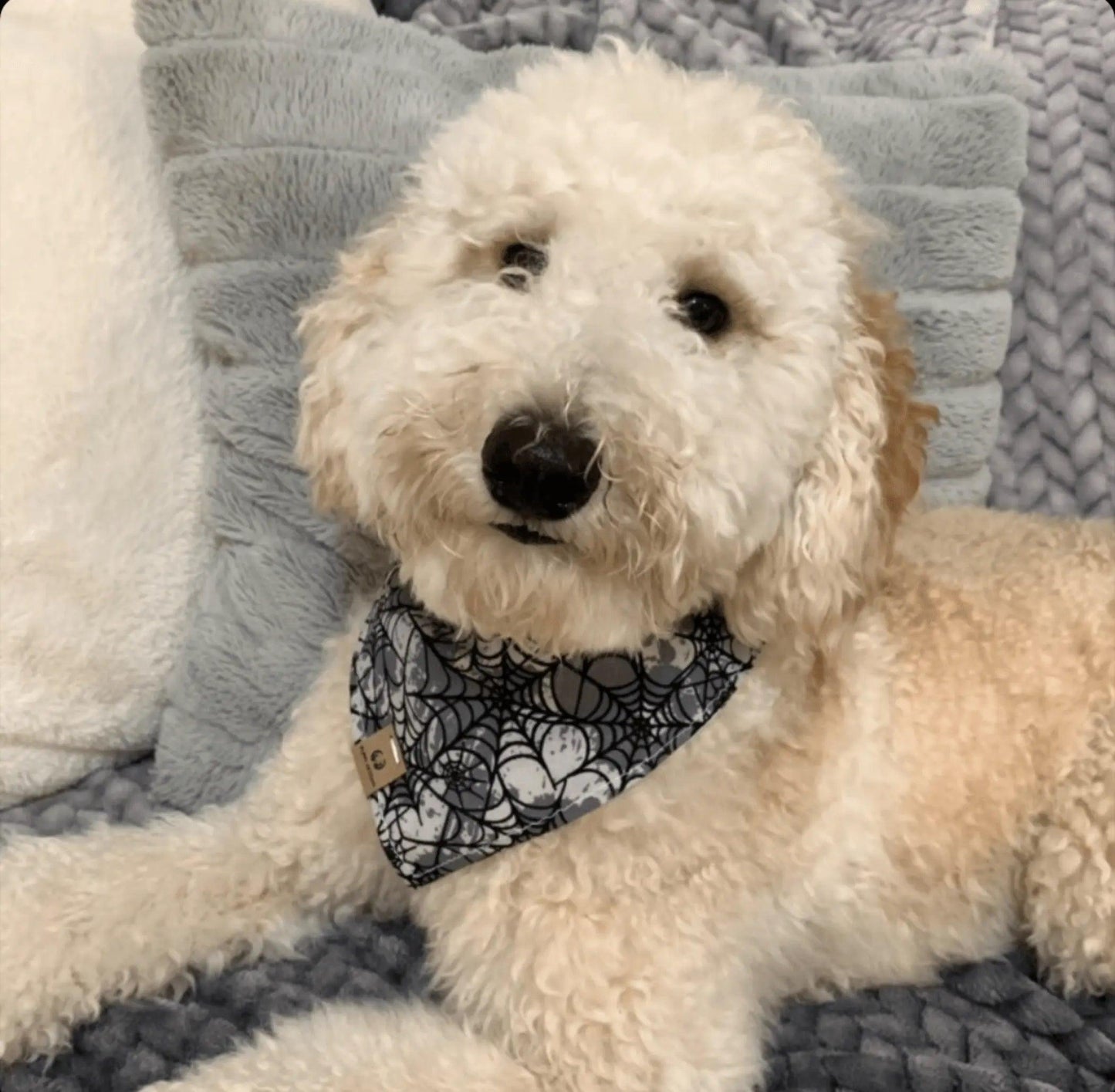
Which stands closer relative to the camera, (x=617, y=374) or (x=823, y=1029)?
(x=617, y=374)

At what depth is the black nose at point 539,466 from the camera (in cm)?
88

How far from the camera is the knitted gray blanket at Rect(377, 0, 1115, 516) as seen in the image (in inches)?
63.1

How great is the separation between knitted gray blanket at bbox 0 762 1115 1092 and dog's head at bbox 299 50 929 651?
18.6 inches

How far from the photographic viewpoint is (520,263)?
112 centimetres

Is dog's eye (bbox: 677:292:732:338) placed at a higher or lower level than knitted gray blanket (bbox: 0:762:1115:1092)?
higher

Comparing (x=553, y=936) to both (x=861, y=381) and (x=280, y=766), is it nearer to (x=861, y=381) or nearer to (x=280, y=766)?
(x=280, y=766)

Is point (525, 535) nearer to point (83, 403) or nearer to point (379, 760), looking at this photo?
point (379, 760)

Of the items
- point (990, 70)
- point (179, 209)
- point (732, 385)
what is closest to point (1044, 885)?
point (732, 385)

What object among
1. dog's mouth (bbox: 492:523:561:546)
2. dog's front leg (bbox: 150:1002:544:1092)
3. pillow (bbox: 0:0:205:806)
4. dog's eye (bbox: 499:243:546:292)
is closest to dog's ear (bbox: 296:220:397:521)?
dog's eye (bbox: 499:243:546:292)

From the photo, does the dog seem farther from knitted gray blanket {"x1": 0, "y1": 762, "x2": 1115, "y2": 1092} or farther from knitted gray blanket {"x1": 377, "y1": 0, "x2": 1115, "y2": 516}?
knitted gray blanket {"x1": 377, "y1": 0, "x2": 1115, "y2": 516}

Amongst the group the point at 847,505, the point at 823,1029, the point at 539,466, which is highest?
the point at 539,466

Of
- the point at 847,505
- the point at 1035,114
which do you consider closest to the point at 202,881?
the point at 847,505

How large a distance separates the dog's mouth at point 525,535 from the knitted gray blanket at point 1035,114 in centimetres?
97

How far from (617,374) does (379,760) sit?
53 cm
